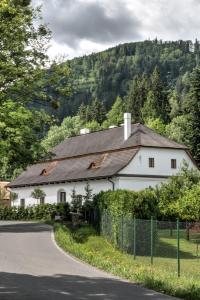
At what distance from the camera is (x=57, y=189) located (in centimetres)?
6059

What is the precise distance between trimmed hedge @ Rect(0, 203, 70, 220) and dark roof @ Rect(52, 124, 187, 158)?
9.21m

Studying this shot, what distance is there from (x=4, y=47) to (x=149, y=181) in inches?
1477

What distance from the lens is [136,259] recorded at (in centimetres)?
2388

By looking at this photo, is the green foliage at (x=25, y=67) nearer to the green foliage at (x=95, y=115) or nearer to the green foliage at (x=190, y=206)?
the green foliage at (x=190, y=206)

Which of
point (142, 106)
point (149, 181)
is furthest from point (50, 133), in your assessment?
point (149, 181)

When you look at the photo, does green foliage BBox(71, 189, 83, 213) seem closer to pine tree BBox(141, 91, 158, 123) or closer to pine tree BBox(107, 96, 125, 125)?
pine tree BBox(141, 91, 158, 123)

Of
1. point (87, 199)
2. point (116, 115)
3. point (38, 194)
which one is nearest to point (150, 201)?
point (87, 199)

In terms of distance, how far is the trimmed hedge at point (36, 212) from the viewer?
50531 mm

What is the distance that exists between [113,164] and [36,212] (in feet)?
27.9

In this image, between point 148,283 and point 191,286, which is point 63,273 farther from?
point 191,286

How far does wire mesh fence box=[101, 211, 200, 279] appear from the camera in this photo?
896 inches

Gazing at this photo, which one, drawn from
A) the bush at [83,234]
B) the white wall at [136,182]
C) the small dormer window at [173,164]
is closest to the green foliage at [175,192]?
the bush at [83,234]

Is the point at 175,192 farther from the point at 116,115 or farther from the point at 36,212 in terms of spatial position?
the point at 116,115

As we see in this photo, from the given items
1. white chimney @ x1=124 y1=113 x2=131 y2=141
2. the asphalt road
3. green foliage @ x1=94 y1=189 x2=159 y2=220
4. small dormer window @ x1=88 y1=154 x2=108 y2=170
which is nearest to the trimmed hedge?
small dormer window @ x1=88 y1=154 x2=108 y2=170
